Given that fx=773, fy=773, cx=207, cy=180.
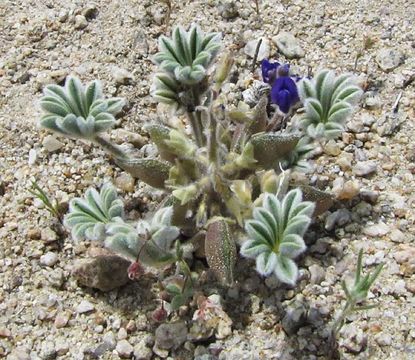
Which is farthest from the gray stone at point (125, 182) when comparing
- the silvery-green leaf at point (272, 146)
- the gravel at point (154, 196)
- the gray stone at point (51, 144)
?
the silvery-green leaf at point (272, 146)

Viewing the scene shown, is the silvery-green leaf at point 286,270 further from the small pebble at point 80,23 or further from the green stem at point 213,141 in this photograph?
the small pebble at point 80,23

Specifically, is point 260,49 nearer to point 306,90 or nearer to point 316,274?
point 306,90

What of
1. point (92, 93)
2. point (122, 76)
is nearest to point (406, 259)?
point (92, 93)

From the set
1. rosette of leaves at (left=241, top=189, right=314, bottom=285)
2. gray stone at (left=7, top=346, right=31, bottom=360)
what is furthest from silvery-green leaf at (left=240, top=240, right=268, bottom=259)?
gray stone at (left=7, top=346, right=31, bottom=360)

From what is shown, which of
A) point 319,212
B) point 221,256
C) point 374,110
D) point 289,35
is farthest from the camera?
point 289,35

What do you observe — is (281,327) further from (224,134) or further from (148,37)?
(148,37)

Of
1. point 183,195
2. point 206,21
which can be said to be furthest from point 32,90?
point 183,195

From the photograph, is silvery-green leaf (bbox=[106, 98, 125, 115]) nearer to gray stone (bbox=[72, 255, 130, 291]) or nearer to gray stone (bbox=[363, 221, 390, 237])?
gray stone (bbox=[72, 255, 130, 291])
